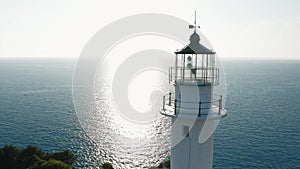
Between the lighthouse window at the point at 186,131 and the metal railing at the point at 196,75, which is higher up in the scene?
the metal railing at the point at 196,75

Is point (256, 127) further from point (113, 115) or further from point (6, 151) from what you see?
point (6, 151)

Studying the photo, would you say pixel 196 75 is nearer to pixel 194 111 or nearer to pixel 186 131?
pixel 194 111

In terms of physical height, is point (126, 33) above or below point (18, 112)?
above

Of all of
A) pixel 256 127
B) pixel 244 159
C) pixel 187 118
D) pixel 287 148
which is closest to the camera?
pixel 187 118

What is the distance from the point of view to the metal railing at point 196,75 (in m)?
12.0

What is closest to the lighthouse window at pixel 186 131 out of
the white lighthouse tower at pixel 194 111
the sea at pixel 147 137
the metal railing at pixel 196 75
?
the white lighthouse tower at pixel 194 111

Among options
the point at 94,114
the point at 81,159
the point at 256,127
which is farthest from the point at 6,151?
the point at 256,127

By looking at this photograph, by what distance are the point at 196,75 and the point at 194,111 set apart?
5.75 feet

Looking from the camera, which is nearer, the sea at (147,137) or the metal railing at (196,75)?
the metal railing at (196,75)

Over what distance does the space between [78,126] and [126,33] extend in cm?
5544

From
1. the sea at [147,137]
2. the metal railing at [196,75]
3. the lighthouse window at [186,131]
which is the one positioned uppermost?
the metal railing at [196,75]

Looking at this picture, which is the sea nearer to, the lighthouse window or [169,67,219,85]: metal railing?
the lighthouse window

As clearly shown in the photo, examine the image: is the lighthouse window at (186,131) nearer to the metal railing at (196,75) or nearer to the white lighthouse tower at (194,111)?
the white lighthouse tower at (194,111)

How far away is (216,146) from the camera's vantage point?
5431cm
